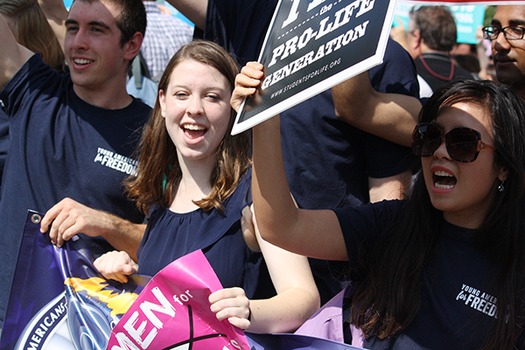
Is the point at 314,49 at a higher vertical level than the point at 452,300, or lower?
higher

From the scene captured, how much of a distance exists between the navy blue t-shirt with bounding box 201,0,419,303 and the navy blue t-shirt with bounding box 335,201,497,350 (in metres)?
0.67

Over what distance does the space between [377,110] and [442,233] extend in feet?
2.00

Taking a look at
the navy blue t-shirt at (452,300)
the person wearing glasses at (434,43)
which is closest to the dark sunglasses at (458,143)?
the navy blue t-shirt at (452,300)

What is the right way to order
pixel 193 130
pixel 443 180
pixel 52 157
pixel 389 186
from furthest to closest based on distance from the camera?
pixel 52 157 → pixel 389 186 → pixel 193 130 → pixel 443 180

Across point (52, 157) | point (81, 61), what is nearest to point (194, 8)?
point (81, 61)

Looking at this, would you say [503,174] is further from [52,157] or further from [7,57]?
[7,57]

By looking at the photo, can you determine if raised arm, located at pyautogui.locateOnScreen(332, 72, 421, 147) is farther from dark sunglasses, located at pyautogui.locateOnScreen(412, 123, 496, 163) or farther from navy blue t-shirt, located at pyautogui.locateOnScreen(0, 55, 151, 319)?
navy blue t-shirt, located at pyautogui.locateOnScreen(0, 55, 151, 319)

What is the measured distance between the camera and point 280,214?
2.48 meters

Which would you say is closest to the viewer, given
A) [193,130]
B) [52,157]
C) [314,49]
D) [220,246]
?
[314,49]

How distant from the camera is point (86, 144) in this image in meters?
3.46

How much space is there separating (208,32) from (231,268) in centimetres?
118

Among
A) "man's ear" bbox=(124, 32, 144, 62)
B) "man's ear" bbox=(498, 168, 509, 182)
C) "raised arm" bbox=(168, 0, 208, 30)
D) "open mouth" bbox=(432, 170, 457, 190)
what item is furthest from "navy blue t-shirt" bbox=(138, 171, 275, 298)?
"man's ear" bbox=(124, 32, 144, 62)

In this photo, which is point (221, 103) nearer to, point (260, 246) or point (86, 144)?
point (260, 246)

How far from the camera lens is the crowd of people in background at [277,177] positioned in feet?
8.07
